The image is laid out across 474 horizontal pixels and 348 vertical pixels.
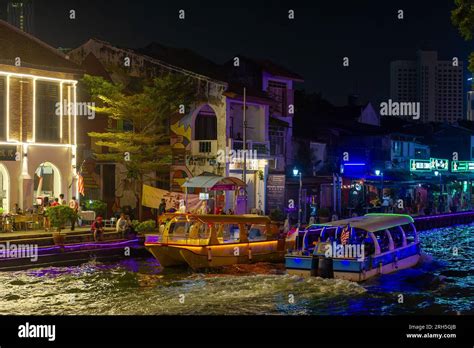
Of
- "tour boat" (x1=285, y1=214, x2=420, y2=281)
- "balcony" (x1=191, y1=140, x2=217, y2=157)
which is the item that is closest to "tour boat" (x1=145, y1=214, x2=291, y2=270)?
"tour boat" (x1=285, y1=214, x2=420, y2=281)

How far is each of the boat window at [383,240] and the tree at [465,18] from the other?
912cm

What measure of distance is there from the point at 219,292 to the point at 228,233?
6663 mm

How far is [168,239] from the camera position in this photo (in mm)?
28234

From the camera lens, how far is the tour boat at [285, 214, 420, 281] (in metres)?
24.5

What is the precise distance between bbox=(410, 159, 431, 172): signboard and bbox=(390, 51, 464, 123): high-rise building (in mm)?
103235

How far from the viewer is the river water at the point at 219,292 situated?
20.9m

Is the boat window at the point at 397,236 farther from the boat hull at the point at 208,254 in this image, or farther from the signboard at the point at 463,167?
the signboard at the point at 463,167

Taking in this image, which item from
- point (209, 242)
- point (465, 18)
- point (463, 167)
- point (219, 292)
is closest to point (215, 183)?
point (209, 242)

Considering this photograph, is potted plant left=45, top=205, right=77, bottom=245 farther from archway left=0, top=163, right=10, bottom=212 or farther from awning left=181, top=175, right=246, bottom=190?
awning left=181, top=175, right=246, bottom=190

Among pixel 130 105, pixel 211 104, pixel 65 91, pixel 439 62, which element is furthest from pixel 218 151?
pixel 439 62

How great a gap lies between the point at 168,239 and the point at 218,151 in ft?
40.1

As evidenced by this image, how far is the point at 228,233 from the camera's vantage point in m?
29.3

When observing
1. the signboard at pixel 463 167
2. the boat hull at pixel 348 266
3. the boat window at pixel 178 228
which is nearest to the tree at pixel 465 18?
the boat hull at pixel 348 266

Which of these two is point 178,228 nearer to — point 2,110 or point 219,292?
point 219,292
